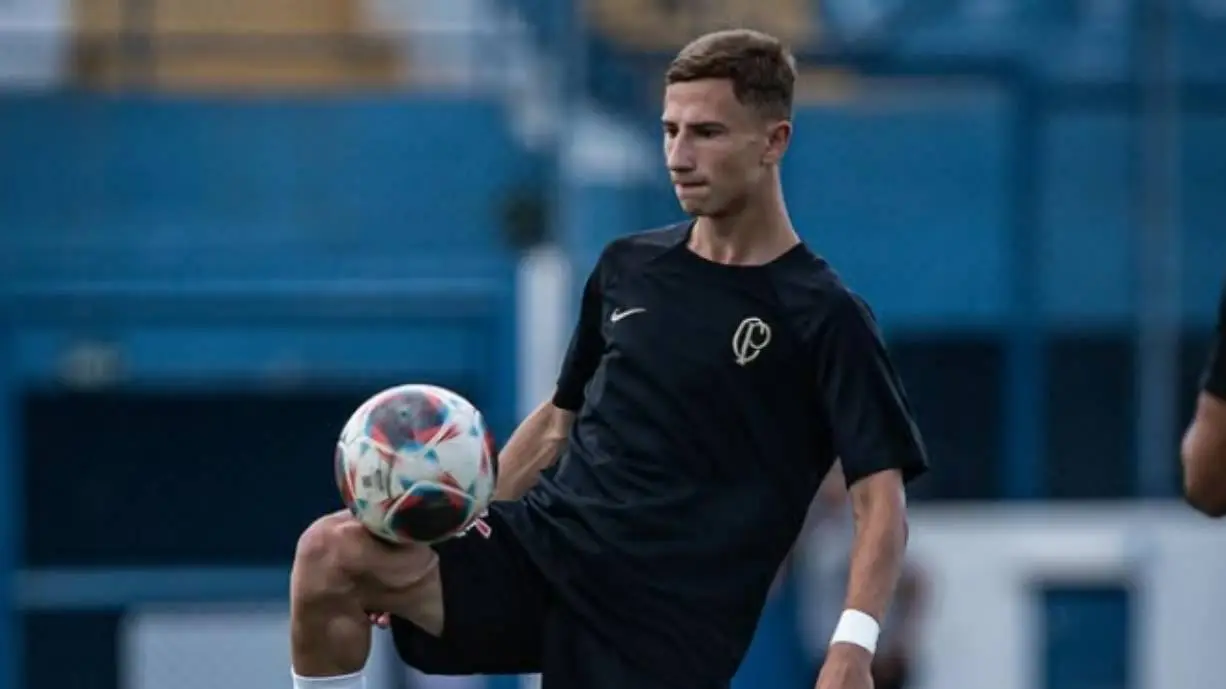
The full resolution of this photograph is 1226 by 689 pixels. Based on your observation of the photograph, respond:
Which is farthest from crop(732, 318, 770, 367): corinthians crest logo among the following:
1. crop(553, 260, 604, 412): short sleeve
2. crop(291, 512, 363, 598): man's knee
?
crop(291, 512, 363, 598): man's knee

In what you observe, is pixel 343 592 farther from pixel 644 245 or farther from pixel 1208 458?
pixel 1208 458

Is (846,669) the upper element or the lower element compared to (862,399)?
lower

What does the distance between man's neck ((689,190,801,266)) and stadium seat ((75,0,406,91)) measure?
5594 millimetres

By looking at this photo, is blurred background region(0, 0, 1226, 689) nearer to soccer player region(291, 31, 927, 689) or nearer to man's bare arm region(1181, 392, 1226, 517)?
soccer player region(291, 31, 927, 689)

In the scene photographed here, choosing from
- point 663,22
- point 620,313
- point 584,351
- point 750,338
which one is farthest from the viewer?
point 663,22

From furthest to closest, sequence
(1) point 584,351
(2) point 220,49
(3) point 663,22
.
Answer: (2) point 220,49
(3) point 663,22
(1) point 584,351

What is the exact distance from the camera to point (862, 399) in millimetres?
4637

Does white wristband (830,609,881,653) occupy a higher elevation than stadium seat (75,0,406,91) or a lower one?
→ lower

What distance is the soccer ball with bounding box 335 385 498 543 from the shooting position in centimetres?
452

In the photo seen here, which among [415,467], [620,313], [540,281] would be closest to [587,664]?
[415,467]

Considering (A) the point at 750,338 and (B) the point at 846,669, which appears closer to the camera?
(B) the point at 846,669

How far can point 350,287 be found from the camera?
942 cm

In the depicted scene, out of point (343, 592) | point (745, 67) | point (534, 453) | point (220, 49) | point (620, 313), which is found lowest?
point (343, 592)

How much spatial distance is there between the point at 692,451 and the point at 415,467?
55 cm
